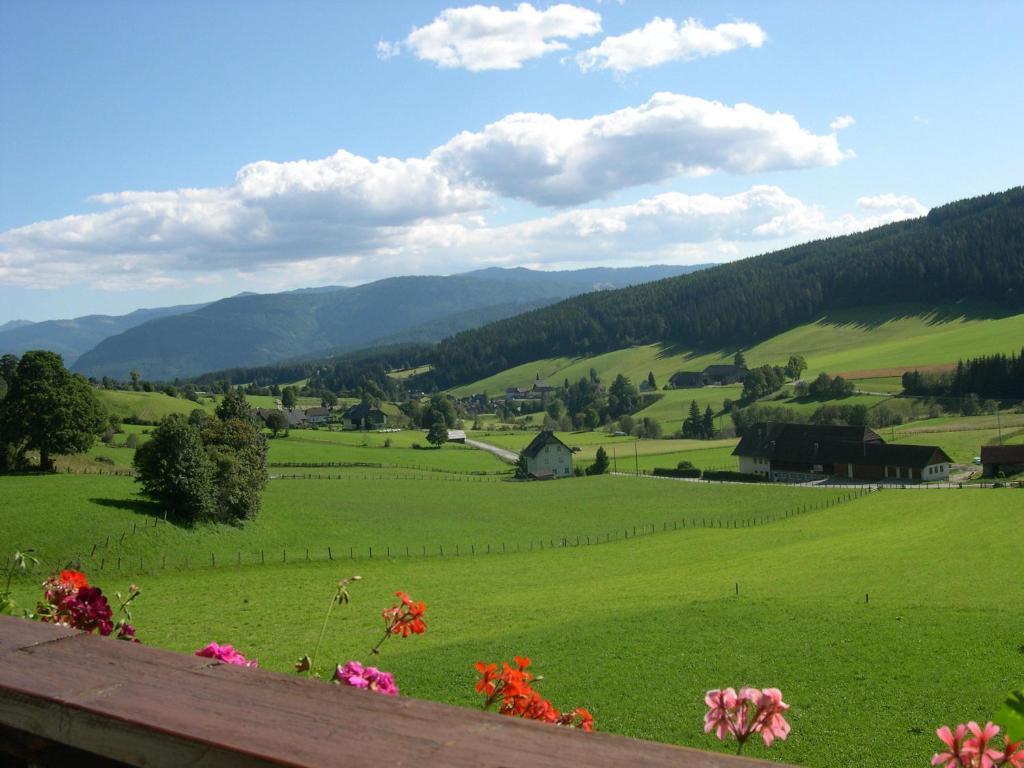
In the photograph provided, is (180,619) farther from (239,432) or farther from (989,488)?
(989,488)

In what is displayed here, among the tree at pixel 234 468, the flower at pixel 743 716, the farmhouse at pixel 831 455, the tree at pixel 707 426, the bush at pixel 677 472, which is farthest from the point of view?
the tree at pixel 707 426

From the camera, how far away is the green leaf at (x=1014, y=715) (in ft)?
6.91

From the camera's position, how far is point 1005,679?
17875 mm

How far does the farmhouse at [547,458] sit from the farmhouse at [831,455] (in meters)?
18.3

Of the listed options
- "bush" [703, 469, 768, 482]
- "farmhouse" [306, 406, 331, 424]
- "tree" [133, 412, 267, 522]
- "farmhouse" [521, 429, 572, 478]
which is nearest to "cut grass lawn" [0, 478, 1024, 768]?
"tree" [133, 412, 267, 522]

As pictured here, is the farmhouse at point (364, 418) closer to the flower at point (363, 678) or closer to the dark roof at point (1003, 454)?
the dark roof at point (1003, 454)

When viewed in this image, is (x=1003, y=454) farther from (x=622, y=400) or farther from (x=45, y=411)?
(x=622, y=400)

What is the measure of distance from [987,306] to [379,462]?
149 m

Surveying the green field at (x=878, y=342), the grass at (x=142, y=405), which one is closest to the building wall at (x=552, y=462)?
the grass at (x=142, y=405)

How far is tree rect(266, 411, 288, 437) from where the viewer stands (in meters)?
104

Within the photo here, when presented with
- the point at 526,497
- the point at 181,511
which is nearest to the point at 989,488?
the point at 526,497

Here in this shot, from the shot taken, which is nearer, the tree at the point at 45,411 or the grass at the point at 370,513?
the grass at the point at 370,513

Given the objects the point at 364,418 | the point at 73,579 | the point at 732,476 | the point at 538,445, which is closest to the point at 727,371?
the point at 364,418

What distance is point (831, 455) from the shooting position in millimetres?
81562
